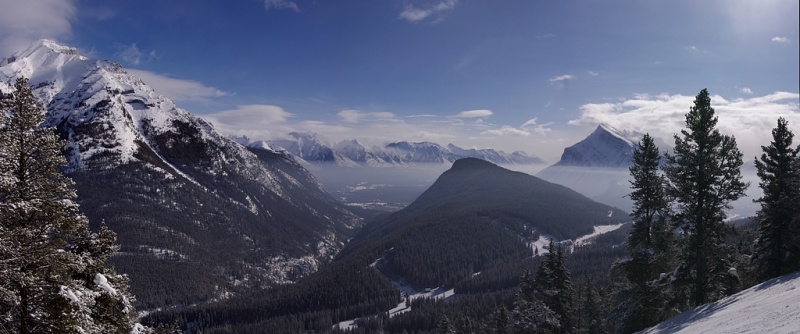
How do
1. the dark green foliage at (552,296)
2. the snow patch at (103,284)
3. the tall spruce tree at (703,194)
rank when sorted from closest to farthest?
the snow patch at (103,284) < the tall spruce tree at (703,194) < the dark green foliage at (552,296)

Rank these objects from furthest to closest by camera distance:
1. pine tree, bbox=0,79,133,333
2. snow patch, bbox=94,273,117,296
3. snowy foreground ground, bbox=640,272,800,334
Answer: snow patch, bbox=94,273,117,296 → snowy foreground ground, bbox=640,272,800,334 → pine tree, bbox=0,79,133,333

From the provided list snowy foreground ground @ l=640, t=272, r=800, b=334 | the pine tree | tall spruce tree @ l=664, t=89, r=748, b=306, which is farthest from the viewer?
tall spruce tree @ l=664, t=89, r=748, b=306

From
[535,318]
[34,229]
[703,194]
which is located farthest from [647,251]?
[34,229]

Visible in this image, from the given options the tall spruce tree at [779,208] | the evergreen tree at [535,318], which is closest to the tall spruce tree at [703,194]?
the tall spruce tree at [779,208]

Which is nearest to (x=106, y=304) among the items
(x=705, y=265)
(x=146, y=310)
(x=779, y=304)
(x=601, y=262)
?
(x=779, y=304)

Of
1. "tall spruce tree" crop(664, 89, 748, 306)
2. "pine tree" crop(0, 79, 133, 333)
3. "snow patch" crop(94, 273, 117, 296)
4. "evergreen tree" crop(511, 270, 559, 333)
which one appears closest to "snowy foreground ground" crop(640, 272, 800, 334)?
"tall spruce tree" crop(664, 89, 748, 306)

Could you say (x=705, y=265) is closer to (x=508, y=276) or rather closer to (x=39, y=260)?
(x=39, y=260)

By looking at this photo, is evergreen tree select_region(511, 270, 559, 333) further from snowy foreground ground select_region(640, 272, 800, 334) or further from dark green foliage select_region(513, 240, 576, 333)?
snowy foreground ground select_region(640, 272, 800, 334)

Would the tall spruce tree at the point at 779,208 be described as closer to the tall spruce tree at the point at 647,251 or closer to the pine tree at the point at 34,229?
the tall spruce tree at the point at 647,251
